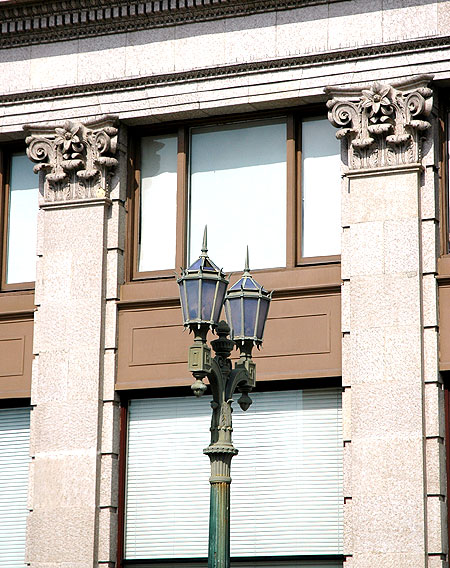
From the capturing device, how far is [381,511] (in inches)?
637

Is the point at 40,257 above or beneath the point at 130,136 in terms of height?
beneath

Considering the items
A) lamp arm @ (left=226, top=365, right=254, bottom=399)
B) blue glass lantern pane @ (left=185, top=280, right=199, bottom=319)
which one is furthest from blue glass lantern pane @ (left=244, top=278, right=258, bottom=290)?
lamp arm @ (left=226, top=365, right=254, bottom=399)

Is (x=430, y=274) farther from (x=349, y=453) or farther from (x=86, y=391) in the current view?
(x=86, y=391)

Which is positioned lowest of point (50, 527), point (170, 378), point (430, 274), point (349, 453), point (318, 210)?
point (50, 527)

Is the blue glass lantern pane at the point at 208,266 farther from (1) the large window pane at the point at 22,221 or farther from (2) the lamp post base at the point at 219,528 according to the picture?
(1) the large window pane at the point at 22,221

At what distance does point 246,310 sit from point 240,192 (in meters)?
6.06

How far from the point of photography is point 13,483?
1889 cm

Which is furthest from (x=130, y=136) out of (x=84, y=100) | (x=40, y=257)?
(x=40, y=257)

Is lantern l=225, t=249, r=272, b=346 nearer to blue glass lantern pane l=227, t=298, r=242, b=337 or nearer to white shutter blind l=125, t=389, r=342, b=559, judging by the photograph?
blue glass lantern pane l=227, t=298, r=242, b=337

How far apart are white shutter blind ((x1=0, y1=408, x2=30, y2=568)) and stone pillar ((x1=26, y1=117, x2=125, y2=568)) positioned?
617mm

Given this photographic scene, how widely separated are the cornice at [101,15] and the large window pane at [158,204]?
74.9 inches

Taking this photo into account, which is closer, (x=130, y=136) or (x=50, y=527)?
(x=50, y=527)

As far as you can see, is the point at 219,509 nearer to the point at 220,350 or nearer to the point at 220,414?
the point at 220,414

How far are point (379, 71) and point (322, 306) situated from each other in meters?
3.58
